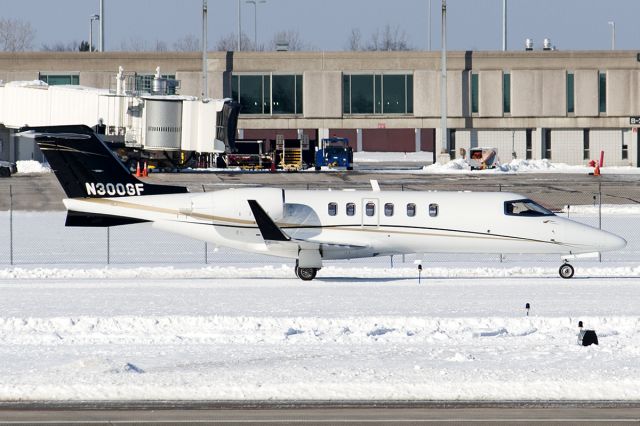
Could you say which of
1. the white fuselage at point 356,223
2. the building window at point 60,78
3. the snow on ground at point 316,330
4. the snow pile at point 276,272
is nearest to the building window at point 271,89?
the building window at point 60,78

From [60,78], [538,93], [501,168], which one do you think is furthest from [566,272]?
[60,78]

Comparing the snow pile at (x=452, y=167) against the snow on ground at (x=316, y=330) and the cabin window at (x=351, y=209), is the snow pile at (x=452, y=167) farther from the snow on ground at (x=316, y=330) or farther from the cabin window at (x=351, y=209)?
the cabin window at (x=351, y=209)

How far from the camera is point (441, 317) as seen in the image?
74.9ft

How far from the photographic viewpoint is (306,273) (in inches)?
1157

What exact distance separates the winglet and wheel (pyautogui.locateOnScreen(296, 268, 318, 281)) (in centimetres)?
100

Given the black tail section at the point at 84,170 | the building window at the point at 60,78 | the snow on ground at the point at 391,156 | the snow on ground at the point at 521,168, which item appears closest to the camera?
the black tail section at the point at 84,170

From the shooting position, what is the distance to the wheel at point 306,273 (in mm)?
29328

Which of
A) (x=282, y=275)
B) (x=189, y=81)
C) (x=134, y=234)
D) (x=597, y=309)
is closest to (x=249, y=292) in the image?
(x=282, y=275)

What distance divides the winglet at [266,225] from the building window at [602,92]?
5845 centimetres

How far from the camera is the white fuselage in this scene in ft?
95.8

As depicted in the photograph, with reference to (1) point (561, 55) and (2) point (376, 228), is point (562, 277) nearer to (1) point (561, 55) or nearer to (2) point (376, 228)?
(2) point (376, 228)

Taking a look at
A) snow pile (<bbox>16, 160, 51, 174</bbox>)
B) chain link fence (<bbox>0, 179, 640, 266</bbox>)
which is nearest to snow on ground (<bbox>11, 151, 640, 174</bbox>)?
snow pile (<bbox>16, 160, 51, 174</bbox>)

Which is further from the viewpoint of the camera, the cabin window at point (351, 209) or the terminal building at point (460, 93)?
the terminal building at point (460, 93)

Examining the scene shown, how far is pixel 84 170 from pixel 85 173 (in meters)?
0.09
